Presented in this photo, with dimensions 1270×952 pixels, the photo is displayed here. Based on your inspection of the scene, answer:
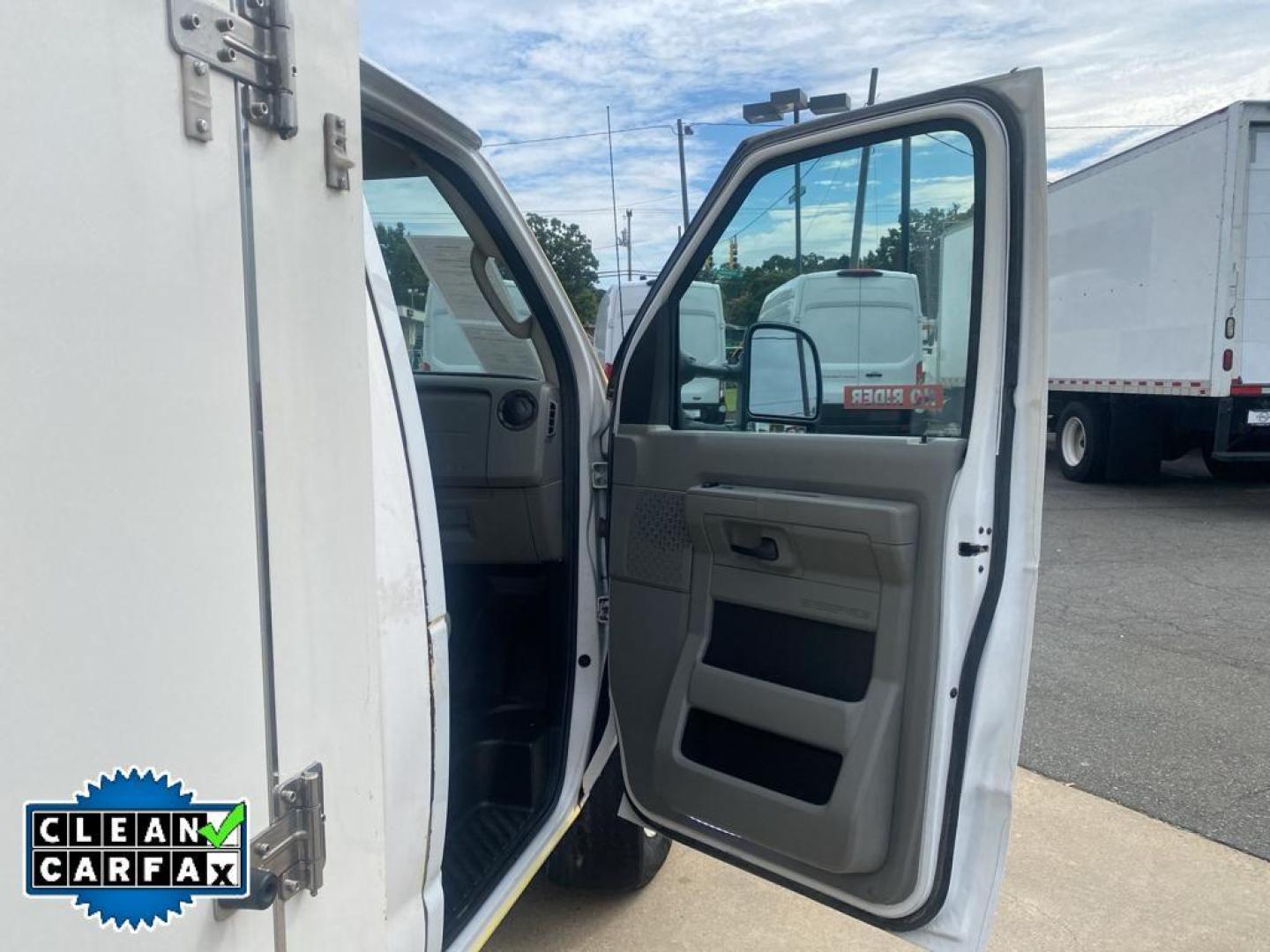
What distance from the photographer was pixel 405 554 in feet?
4.88

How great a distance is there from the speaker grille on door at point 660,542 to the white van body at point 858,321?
1.49 ft

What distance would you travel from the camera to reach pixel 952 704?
1894 millimetres

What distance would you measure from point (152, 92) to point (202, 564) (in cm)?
44

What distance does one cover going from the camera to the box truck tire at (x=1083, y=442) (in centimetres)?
1068

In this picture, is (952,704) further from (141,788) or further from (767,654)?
(141,788)

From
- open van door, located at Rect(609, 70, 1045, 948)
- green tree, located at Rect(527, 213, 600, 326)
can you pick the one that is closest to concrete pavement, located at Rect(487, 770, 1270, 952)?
open van door, located at Rect(609, 70, 1045, 948)

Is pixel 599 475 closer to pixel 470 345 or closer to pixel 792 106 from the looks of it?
pixel 470 345

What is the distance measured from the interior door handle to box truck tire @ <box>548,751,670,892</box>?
83cm

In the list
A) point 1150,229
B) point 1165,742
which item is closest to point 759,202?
point 1165,742

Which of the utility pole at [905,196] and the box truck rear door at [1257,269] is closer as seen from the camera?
the utility pole at [905,196]

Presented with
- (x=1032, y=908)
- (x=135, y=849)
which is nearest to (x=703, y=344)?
(x=135, y=849)

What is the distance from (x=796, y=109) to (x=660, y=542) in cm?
111

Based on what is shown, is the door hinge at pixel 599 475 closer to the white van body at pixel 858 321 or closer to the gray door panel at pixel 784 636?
the gray door panel at pixel 784 636

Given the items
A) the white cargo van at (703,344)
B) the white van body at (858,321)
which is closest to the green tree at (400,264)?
the white cargo van at (703,344)
